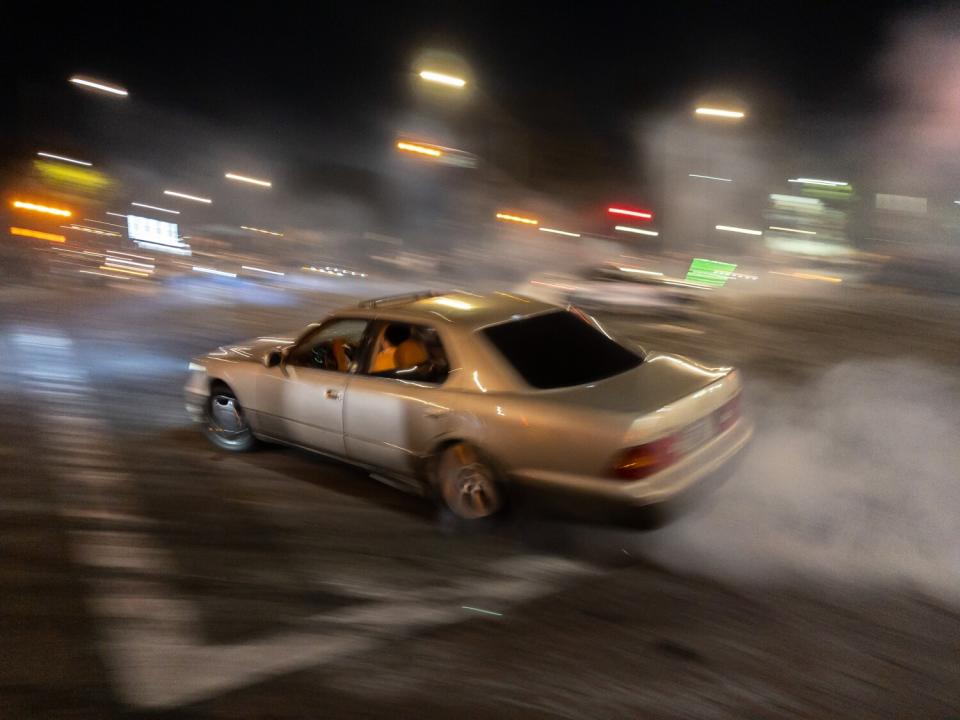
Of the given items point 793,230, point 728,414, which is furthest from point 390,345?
point 793,230

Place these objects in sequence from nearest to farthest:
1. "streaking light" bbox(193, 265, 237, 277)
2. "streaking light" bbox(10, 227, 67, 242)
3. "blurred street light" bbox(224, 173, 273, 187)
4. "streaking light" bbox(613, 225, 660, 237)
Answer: "streaking light" bbox(10, 227, 67, 242) → "streaking light" bbox(193, 265, 237, 277) → "streaking light" bbox(613, 225, 660, 237) → "blurred street light" bbox(224, 173, 273, 187)

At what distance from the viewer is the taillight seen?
168 inches

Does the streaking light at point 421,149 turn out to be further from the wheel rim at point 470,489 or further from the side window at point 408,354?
the wheel rim at point 470,489

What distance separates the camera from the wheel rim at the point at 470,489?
4773 mm

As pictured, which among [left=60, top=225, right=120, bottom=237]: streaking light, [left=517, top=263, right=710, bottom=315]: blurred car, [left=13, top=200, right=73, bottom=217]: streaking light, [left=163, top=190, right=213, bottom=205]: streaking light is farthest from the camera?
[left=163, top=190, right=213, bottom=205]: streaking light

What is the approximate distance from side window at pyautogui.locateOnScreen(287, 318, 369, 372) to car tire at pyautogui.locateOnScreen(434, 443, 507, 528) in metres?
1.18

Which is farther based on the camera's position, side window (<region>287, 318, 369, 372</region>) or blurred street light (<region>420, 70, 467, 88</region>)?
blurred street light (<region>420, 70, 467, 88</region>)

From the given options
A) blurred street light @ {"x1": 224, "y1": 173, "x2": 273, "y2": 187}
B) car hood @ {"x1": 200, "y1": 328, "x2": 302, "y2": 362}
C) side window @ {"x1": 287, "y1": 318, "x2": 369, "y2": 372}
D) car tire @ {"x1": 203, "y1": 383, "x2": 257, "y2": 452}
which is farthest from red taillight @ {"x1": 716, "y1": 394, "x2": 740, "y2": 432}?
blurred street light @ {"x1": 224, "y1": 173, "x2": 273, "y2": 187}

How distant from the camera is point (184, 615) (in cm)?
392

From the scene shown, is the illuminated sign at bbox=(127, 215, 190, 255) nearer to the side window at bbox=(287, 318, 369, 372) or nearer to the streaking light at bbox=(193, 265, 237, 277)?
the streaking light at bbox=(193, 265, 237, 277)

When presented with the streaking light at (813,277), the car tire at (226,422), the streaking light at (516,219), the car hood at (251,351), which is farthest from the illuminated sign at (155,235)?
the car tire at (226,422)

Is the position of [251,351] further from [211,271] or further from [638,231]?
[638,231]

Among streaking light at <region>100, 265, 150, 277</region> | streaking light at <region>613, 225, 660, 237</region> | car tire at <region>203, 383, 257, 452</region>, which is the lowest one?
car tire at <region>203, 383, 257, 452</region>

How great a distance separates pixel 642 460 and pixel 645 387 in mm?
611
